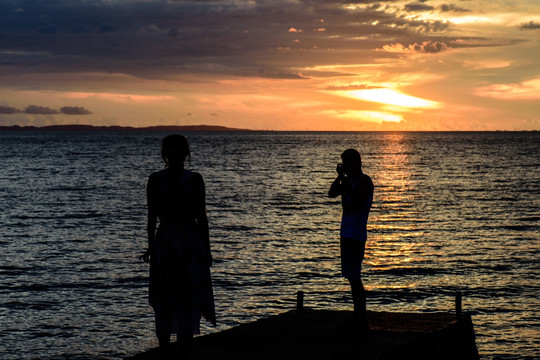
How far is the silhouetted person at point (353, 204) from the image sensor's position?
8.77m

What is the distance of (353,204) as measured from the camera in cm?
879

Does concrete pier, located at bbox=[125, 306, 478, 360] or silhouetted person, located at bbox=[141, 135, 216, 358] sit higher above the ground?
silhouetted person, located at bbox=[141, 135, 216, 358]

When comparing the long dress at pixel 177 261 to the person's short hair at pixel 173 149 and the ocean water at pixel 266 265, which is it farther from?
the ocean water at pixel 266 265

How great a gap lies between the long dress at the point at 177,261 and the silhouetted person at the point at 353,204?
230 centimetres

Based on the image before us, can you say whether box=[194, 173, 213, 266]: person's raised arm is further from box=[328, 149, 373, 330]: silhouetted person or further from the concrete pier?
box=[328, 149, 373, 330]: silhouetted person

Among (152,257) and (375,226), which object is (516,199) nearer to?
(375,226)

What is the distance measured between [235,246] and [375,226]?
881cm

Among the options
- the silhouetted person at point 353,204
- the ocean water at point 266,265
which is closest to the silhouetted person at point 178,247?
the silhouetted person at point 353,204

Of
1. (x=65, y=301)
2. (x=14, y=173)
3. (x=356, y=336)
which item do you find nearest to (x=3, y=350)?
(x=65, y=301)

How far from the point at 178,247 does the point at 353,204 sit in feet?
8.72

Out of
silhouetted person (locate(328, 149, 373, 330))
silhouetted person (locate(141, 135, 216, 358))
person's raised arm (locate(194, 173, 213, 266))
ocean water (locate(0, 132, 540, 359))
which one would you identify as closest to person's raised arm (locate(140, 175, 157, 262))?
silhouetted person (locate(141, 135, 216, 358))

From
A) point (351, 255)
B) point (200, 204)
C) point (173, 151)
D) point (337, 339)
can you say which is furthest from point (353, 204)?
point (173, 151)

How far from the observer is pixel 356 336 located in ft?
30.9

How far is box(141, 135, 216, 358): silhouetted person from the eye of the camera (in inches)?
275
